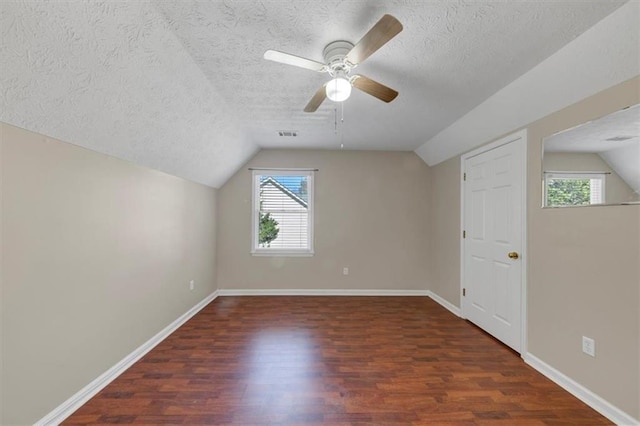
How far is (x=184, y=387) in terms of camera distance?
205cm

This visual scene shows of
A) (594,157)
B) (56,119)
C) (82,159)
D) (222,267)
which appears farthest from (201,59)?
(222,267)

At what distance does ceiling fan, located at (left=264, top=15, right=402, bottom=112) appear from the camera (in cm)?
143

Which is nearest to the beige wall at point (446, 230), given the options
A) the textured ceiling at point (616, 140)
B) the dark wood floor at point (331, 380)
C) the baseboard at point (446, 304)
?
the baseboard at point (446, 304)

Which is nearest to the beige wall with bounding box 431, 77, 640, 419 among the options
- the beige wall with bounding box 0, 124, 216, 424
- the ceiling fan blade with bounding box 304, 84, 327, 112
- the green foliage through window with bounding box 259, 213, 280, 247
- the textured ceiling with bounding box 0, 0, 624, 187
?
the textured ceiling with bounding box 0, 0, 624, 187

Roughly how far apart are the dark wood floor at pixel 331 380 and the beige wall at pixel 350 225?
123 centimetres

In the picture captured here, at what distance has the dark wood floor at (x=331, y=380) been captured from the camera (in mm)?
1786

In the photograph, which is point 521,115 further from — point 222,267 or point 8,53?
point 222,267

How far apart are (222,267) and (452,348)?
11.4 feet

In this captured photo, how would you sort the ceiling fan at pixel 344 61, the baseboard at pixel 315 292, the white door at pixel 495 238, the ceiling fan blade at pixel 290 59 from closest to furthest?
1. the ceiling fan at pixel 344 61
2. the ceiling fan blade at pixel 290 59
3. the white door at pixel 495 238
4. the baseboard at pixel 315 292

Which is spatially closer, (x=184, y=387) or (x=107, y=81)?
(x=107, y=81)

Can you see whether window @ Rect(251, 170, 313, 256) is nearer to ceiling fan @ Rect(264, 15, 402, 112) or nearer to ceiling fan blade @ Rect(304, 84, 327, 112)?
ceiling fan blade @ Rect(304, 84, 327, 112)

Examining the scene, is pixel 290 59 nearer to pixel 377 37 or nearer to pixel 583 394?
pixel 377 37

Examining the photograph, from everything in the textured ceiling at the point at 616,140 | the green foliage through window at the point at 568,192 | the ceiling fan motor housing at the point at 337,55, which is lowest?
the green foliage through window at the point at 568,192

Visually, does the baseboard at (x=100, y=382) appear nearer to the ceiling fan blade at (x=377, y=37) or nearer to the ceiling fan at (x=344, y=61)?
the ceiling fan at (x=344, y=61)
